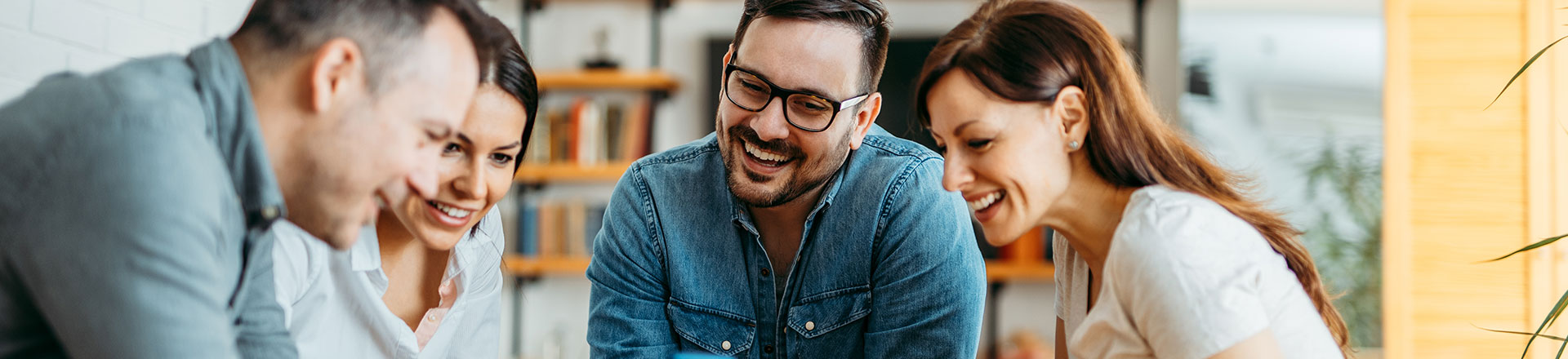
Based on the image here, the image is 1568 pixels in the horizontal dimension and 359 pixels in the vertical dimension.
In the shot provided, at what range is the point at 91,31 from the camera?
4.15 feet

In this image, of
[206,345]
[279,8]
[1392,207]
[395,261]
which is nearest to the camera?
[206,345]

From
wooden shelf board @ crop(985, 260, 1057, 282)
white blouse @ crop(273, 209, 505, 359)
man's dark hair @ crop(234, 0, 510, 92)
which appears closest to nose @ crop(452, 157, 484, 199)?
white blouse @ crop(273, 209, 505, 359)

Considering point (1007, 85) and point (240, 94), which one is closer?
point (240, 94)

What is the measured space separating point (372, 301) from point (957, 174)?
2.66 ft

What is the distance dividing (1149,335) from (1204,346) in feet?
0.20

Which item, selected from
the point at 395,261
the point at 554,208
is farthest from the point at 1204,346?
the point at 554,208

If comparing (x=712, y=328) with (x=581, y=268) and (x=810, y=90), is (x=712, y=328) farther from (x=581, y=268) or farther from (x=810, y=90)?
(x=581, y=268)

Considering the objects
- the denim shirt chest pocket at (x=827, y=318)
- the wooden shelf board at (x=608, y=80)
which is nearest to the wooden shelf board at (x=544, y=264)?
the wooden shelf board at (x=608, y=80)

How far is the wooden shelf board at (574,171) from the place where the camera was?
3.59 m

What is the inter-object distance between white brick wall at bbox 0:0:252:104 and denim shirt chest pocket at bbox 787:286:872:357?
3.17ft

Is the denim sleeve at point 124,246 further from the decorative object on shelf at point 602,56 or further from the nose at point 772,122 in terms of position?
→ the decorative object on shelf at point 602,56

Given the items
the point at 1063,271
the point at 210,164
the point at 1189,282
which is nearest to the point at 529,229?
the point at 1063,271

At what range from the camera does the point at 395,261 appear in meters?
1.40

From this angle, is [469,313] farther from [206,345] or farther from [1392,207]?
[1392,207]
